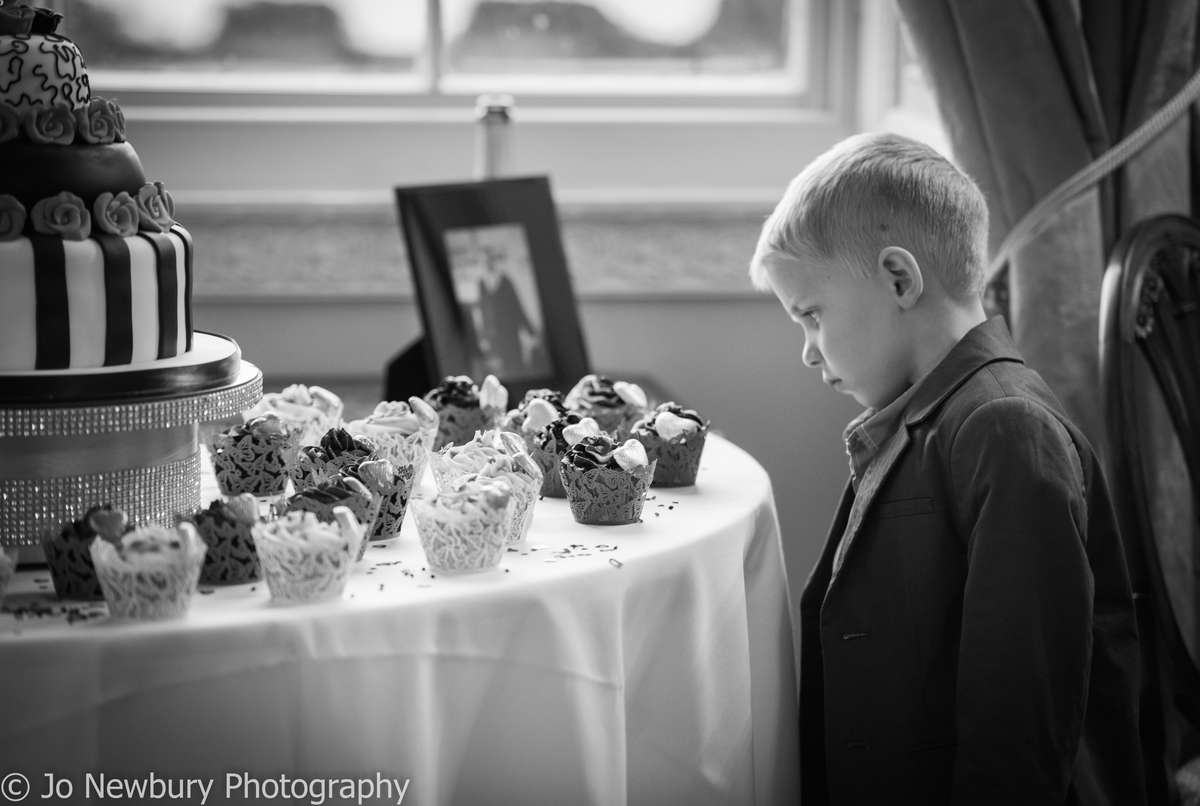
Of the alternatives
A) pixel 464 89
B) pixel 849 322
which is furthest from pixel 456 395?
pixel 464 89

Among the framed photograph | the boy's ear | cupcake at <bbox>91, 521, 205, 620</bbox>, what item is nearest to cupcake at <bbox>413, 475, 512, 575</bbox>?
cupcake at <bbox>91, 521, 205, 620</bbox>

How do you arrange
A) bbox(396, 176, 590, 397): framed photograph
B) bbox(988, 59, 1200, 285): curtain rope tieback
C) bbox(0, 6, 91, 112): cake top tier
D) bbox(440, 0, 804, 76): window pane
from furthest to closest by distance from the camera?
bbox(440, 0, 804, 76): window pane, bbox(396, 176, 590, 397): framed photograph, bbox(988, 59, 1200, 285): curtain rope tieback, bbox(0, 6, 91, 112): cake top tier

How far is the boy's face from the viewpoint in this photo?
145 cm

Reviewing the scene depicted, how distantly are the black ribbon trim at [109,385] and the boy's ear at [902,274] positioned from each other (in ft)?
2.54

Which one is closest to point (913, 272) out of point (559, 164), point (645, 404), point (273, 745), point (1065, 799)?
point (645, 404)

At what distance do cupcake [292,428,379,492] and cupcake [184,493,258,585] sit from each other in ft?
0.67

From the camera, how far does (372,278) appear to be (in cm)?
279

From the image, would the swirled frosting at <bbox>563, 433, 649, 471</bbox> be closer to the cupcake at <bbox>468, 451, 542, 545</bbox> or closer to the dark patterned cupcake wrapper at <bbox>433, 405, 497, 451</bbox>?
the cupcake at <bbox>468, 451, 542, 545</bbox>

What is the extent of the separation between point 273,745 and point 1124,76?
192 cm

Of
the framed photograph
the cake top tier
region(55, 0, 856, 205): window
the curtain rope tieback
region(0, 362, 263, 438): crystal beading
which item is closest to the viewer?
region(0, 362, 263, 438): crystal beading

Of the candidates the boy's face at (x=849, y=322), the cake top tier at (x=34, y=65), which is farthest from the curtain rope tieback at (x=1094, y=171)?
the cake top tier at (x=34, y=65)

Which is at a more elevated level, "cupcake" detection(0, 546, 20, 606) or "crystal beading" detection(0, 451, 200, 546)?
"crystal beading" detection(0, 451, 200, 546)

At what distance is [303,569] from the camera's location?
3.60 ft

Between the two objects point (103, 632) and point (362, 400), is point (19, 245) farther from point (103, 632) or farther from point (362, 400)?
point (362, 400)
